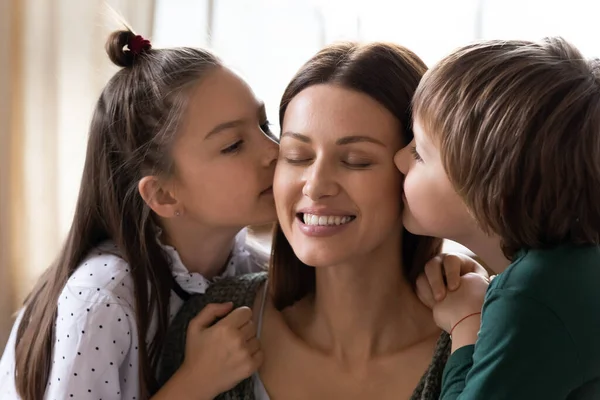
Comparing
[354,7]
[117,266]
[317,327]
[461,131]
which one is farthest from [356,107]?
[354,7]

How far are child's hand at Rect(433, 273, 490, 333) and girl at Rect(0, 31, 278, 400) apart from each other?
0.40 metres

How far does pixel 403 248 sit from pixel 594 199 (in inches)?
21.3

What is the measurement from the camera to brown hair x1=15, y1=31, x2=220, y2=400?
5.97ft

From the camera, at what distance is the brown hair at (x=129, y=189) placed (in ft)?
5.97

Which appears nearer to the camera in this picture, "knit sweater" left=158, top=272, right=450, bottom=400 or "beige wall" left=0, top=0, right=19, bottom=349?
"knit sweater" left=158, top=272, right=450, bottom=400

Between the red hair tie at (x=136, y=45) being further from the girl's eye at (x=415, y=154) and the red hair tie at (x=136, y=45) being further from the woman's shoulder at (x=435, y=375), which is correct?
the woman's shoulder at (x=435, y=375)

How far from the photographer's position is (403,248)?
1856 millimetres

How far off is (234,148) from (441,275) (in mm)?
544

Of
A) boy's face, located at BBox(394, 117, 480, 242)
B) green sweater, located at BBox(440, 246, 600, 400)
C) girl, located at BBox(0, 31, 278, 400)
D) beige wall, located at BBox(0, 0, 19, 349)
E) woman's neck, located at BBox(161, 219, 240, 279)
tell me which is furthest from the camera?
beige wall, located at BBox(0, 0, 19, 349)

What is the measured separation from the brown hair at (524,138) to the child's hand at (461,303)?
173 millimetres

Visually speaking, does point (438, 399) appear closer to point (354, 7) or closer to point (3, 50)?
point (354, 7)

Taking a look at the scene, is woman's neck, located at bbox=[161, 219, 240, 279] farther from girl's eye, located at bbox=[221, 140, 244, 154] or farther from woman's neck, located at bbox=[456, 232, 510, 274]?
woman's neck, located at bbox=[456, 232, 510, 274]

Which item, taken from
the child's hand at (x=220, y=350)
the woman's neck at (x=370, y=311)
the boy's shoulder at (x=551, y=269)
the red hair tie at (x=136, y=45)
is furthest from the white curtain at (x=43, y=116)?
the boy's shoulder at (x=551, y=269)

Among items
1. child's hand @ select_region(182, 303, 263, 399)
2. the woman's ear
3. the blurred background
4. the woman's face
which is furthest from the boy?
the blurred background
